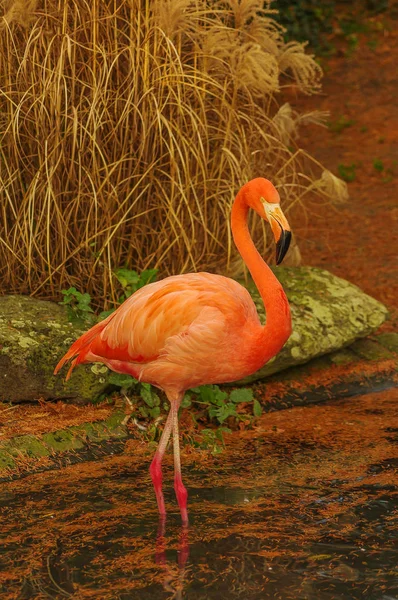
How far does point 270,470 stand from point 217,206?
1.87m

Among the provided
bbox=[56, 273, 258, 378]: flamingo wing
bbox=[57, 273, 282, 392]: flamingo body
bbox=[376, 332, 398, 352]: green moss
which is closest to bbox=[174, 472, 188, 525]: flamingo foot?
bbox=[57, 273, 282, 392]: flamingo body

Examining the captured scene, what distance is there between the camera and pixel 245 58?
6.02m

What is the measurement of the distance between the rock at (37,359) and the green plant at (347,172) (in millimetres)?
5012

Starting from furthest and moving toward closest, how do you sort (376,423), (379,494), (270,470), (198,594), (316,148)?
(316,148) → (376,423) → (270,470) → (379,494) → (198,594)

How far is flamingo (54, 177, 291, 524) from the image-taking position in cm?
421

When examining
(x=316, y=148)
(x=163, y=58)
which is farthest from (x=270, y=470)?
(x=316, y=148)

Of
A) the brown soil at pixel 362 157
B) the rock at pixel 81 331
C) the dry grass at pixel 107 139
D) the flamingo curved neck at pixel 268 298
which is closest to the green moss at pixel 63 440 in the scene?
the rock at pixel 81 331

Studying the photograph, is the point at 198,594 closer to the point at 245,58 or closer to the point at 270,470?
the point at 270,470

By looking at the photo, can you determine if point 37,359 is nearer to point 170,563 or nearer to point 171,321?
point 171,321

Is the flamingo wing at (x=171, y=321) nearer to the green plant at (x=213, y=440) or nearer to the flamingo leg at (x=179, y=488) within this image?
the flamingo leg at (x=179, y=488)

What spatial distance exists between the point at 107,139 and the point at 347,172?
184 inches

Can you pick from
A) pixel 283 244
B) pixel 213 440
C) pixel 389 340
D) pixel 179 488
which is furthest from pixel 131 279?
pixel 389 340

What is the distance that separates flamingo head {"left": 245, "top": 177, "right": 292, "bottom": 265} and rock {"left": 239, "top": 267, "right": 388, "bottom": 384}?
180 cm

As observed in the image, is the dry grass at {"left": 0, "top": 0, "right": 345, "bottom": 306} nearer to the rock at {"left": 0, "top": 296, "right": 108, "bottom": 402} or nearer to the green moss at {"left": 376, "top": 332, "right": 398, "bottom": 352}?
the rock at {"left": 0, "top": 296, "right": 108, "bottom": 402}
